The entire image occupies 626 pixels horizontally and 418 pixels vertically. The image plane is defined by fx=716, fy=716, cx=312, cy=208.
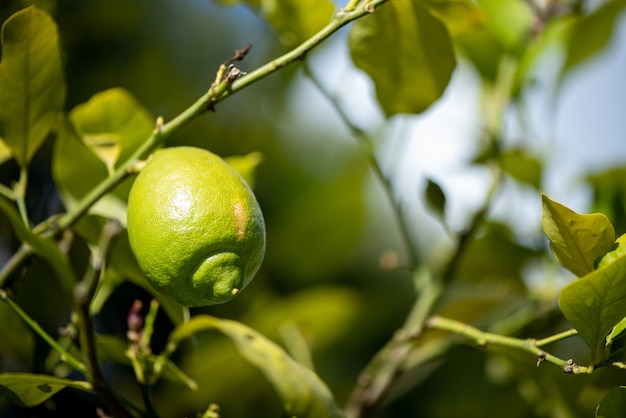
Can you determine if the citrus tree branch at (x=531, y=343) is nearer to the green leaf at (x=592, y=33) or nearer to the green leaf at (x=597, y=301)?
the green leaf at (x=597, y=301)

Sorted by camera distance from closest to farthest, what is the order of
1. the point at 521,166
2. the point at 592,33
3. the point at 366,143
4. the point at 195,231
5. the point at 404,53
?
the point at 195,231, the point at 404,53, the point at 366,143, the point at 521,166, the point at 592,33

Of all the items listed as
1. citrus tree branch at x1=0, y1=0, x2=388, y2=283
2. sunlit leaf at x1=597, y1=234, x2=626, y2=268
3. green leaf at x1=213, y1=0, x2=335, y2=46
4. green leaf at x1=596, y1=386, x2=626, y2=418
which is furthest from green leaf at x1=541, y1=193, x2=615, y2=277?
green leaf at x1=213, y1=0, x2=335, y2=46

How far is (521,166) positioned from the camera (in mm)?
1027

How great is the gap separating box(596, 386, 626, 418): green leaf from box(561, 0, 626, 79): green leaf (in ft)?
2.38

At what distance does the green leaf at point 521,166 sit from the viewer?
1018 millimetres

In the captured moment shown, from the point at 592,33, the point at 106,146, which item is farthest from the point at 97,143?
the point at 592,33

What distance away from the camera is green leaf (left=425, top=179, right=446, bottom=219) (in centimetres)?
91

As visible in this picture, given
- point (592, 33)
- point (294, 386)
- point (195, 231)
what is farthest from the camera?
point (592, 33)

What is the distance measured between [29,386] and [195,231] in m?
0.21

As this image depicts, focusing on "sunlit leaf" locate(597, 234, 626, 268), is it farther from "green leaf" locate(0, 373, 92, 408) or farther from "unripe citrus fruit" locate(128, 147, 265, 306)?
"green leaf" locate(0, 373, 92, 408)

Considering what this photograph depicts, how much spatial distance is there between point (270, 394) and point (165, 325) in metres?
0.21

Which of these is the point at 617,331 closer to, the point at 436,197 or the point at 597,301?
the point at 597,301

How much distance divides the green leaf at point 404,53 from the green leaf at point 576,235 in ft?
0.78

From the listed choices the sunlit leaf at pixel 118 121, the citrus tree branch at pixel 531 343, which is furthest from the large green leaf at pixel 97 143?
the citrus tree branch at pixel 531 343
